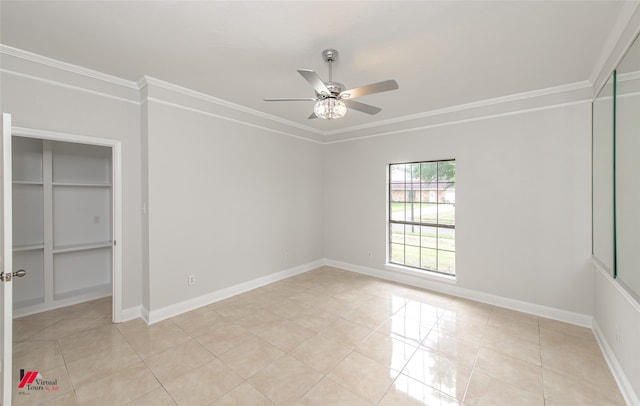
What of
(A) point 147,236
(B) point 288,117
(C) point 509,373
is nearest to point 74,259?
(A) point 147,236

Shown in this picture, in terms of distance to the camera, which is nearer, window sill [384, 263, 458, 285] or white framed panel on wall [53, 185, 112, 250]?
white framed panel on wall [53, 185, 112, 250]

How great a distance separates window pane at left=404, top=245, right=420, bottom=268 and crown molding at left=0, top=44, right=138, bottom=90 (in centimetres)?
458

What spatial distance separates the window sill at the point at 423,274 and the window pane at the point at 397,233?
1.47ft

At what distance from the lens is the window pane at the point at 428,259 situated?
4270 mm

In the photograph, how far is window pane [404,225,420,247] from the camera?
442cm

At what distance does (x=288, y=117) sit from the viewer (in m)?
4.39

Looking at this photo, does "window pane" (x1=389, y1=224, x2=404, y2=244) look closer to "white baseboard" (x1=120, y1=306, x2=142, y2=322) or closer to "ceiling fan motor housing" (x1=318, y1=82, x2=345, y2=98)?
"ceiling fan motor housing" (x1=318, y1=82, x2=345, y2=98)

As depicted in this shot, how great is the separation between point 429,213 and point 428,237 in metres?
0.40

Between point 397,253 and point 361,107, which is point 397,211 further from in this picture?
point 361,107

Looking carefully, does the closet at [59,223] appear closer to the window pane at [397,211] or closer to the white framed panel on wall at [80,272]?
the white framed panel on wall at [80,272]

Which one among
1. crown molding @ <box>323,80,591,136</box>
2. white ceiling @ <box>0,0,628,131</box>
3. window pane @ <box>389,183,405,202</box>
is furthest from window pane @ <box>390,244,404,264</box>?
white ceiling @ <box>0,0,628,131</box>

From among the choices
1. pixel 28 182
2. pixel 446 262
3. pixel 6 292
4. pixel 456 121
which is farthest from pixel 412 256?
pixel 28 182

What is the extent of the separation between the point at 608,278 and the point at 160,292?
4.63m

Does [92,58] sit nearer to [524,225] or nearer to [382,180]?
[382,180]
